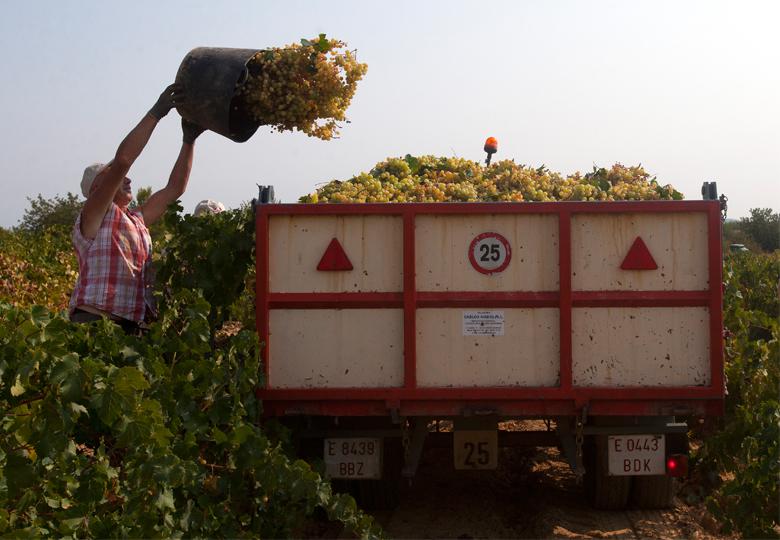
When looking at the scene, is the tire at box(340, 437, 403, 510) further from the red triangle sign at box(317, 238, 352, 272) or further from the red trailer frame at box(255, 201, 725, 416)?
the red triangle sign at box(317, 238, 352, 272)

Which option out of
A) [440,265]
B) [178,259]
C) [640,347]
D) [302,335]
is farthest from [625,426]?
[178,259]

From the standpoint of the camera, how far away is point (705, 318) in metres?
6.30

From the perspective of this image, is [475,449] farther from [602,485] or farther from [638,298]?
[638,298]

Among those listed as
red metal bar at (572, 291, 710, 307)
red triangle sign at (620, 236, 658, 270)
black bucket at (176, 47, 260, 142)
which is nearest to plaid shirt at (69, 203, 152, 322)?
black bucket at (176, 47, 260, 142)

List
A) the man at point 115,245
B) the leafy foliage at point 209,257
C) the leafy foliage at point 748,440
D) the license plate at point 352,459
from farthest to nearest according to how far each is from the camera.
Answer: the leafy foliage at point 209,257, the license plate at point 352,459, the man at point 115,245, the leafy foliage at point 748,440

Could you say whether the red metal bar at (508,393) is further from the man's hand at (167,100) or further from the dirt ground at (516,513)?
the man's hand at (167,100)

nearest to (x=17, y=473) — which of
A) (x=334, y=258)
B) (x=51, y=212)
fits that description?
(x=334, y=258)

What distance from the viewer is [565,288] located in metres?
6.25

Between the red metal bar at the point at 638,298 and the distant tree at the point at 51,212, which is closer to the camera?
the red metal bar at the point at 638,298

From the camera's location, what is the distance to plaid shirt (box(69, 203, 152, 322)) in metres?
6.50

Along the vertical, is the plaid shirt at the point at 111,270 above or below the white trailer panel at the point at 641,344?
above

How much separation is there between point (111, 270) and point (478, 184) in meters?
2.91

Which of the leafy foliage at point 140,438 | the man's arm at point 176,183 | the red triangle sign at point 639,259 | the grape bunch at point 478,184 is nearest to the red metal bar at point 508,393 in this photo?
the leafy foliage at point 140,438

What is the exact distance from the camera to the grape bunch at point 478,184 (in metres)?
7.36
